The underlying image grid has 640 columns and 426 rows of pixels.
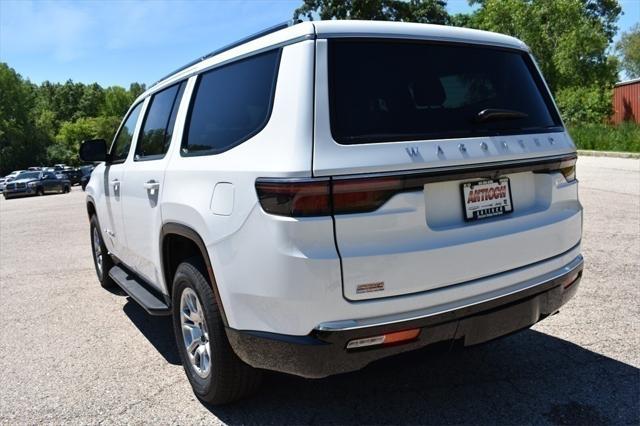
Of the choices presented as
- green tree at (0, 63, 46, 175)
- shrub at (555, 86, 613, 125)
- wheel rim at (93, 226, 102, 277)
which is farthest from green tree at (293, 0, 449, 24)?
green tree at (0, 63, 46, 175)

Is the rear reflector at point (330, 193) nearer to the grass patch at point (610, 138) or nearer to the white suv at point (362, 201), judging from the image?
the white suv at point (362, 201)

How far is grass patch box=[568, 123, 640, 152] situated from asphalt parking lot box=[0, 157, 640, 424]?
17.8 meters

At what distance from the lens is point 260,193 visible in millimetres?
2434

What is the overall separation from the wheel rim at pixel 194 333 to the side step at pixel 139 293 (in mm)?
324

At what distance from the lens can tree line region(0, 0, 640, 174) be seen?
31078 millimetres

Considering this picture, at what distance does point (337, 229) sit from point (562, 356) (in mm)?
2226

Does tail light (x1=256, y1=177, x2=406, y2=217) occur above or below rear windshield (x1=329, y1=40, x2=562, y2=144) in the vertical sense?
below

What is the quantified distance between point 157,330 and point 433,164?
10.2 feet

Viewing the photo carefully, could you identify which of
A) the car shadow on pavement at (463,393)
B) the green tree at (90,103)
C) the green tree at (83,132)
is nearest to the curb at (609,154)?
the car shadow on pavement at (463,393)

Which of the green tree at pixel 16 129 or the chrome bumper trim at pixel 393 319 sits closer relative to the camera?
the chrome bumper trim at pixel 393 319

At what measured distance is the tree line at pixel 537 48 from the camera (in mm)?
31078

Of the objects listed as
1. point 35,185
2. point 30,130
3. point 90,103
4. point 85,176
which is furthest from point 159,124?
point 90,103

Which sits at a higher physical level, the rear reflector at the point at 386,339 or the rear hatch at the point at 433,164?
the rear hatch at the point at 433,164

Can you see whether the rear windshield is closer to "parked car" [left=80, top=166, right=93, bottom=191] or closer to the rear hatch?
the rear hatch
